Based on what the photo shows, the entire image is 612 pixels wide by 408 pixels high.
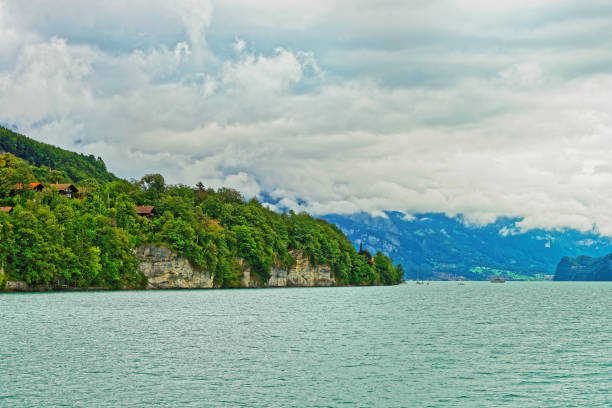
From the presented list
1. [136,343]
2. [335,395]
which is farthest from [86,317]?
[335,395]

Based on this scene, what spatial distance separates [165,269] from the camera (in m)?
183

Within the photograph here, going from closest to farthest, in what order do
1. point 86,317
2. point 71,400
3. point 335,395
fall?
point 71,400 < point 335,395 < point 86,317

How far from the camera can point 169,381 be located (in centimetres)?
3888

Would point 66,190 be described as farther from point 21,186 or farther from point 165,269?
point 165,269

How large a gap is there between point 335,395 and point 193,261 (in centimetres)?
15822

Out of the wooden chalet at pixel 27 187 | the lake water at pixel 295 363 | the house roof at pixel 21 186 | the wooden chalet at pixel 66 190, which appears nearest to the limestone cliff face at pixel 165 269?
the wooden chalet at pixel 27 187

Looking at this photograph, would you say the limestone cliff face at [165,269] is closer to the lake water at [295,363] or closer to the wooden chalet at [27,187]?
the wooden chalet at [27,187]

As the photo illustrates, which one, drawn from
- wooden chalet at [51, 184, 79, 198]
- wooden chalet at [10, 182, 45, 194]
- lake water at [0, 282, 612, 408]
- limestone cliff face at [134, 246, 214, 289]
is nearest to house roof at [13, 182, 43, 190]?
wooden chalet at [10, 182, 45, 194]

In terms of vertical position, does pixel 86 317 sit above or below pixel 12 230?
below

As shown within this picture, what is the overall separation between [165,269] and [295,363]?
143 metres

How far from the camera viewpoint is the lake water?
35.2 meters

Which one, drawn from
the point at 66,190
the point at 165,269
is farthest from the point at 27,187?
the point at 165,269

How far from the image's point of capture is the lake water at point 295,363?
35188 millimetres

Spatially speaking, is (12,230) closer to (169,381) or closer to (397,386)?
(169,381)
